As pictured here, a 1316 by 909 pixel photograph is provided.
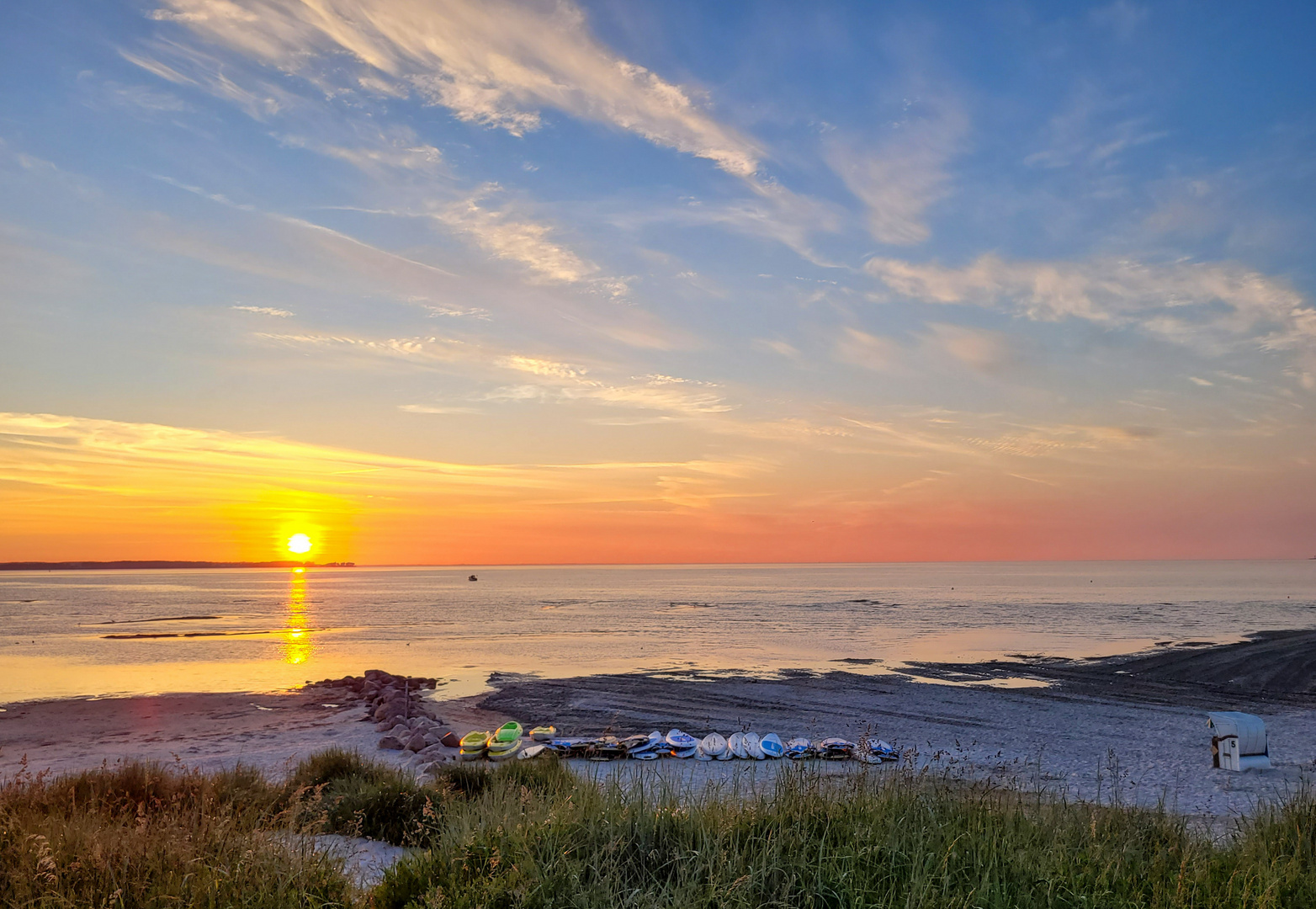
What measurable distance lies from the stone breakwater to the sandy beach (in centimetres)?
22

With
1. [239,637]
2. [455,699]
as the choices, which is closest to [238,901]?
[455,699]

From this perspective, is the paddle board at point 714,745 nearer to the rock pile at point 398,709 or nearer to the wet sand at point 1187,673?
the rock pile at point 398,709

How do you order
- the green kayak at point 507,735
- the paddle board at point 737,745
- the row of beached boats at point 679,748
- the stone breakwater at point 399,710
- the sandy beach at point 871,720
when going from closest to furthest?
the sandy beach at point 871,720
the row of beached boats at point 679,748
the paddle board at point 737,745
the green kayak at point 507,735
the stone breakwater at point 399,710

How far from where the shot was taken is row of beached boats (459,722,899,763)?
1439 centimetres

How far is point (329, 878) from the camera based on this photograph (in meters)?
5.29

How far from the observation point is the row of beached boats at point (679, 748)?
14.4 metres

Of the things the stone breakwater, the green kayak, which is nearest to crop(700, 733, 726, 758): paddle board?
the green kayak

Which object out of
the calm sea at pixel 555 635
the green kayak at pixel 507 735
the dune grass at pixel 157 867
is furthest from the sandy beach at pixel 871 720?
the dune grass at pixel 157 867

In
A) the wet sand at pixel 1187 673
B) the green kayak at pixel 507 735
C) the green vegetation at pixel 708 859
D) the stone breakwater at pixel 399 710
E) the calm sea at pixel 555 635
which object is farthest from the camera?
the calm sea at pixel 555 635

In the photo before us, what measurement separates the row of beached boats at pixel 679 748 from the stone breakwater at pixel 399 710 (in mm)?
906

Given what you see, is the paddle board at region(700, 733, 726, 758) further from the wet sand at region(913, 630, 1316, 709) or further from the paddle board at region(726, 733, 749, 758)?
the wet sand at region(913, 630, 1316, 709)

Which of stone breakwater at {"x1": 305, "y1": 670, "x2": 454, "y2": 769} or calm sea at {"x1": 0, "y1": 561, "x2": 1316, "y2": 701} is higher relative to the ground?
stone breakwater at {"x1": 305, "y1": 670, "x2": 454, "y2": 769}

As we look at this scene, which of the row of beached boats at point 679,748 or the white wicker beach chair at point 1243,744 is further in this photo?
the row of beached boats at point 679,748

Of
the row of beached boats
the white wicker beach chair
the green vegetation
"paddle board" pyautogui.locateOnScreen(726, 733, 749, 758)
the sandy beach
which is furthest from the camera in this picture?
"paddle board" pyautogui.locateOnScreen(726, 733, 749, 758)
